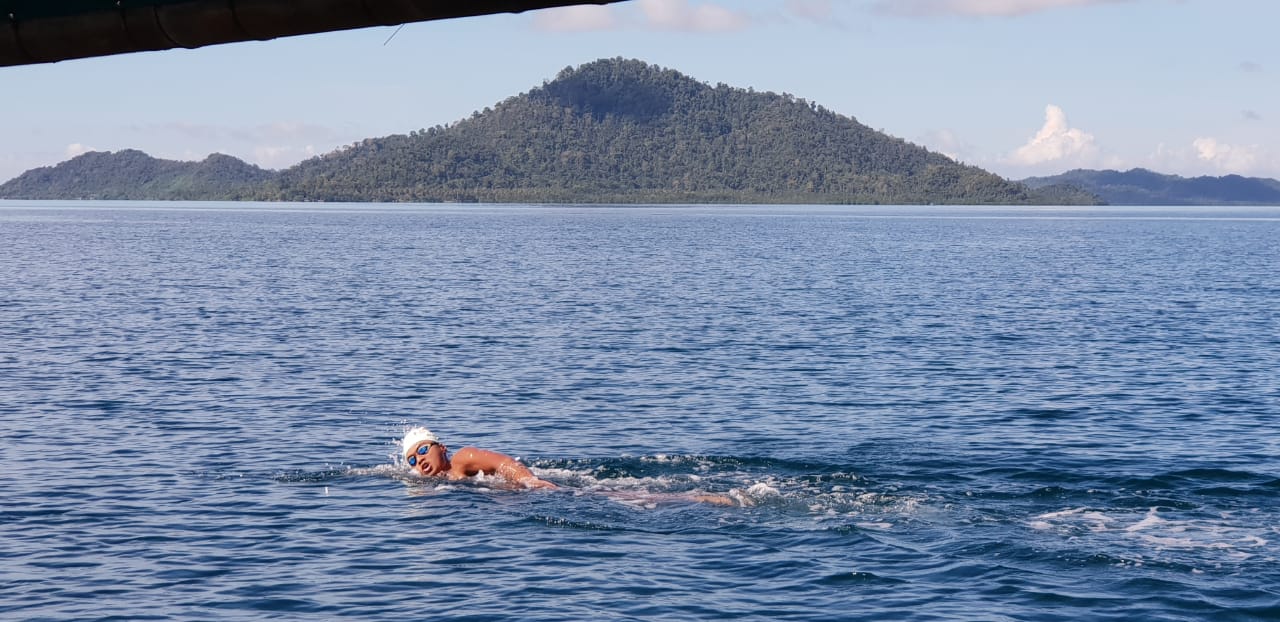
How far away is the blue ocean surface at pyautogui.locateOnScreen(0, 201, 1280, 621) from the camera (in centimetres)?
1628

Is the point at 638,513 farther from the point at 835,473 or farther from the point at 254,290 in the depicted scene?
the point at 254,290

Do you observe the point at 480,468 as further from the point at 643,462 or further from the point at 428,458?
the point at 643,462

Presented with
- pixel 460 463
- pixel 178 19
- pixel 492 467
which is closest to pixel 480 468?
pixel 492 467

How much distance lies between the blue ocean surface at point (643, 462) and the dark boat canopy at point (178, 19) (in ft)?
21.9

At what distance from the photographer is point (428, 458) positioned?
22.3m

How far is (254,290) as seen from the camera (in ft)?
224

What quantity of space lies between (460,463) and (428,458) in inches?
23.0

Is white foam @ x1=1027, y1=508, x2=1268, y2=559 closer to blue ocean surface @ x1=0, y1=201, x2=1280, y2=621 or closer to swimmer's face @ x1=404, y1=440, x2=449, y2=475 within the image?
blue ocean surface @ x1=0, y1=201, x2=1280, y2=621

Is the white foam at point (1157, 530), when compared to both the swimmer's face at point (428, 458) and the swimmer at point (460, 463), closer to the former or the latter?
the swimmer at point (460, 463)

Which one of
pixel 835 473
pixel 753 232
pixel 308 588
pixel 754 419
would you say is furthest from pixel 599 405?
pixel 753 232

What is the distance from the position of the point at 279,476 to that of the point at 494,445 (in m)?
4.85

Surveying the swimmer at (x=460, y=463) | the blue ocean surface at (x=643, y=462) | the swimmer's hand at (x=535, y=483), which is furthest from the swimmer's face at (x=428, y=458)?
the swimmer's hand at (x=535, y=483)

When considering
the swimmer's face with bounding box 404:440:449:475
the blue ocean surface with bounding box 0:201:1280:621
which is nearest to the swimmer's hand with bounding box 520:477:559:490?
the blue ocean surface with bounding box 0:201:1280:621

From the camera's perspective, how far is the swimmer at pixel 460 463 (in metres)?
21.6
